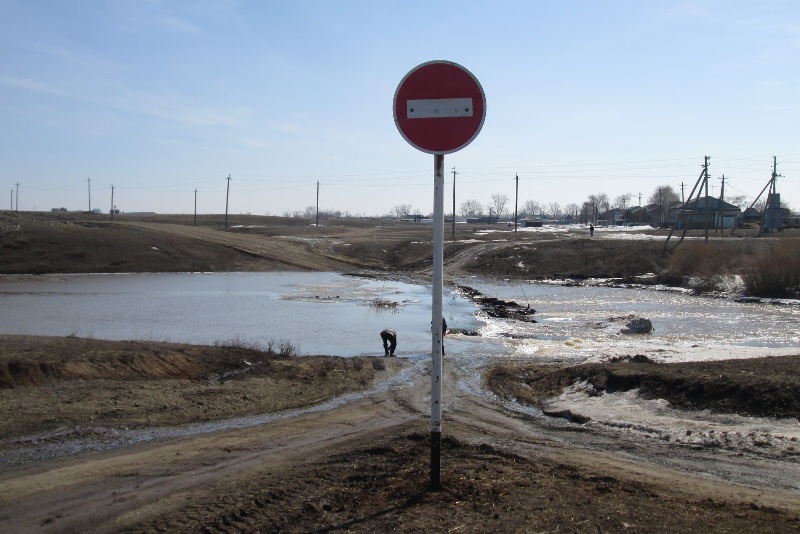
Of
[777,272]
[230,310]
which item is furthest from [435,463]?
[777,272]

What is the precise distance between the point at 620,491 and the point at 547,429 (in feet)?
15.2

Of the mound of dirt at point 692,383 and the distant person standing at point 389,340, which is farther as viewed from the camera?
the distant person standing at point 389,340

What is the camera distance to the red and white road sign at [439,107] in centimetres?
527

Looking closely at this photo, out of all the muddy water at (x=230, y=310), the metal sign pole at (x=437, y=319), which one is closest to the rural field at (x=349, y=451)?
the metal sign pole at (x=437, y=319)

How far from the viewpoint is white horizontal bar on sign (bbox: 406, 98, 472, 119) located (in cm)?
528

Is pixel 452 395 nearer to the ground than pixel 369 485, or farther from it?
nearer to the ground

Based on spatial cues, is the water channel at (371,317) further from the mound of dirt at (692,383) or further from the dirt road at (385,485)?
the dirt road at (385,485)

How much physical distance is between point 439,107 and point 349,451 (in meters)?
3.84

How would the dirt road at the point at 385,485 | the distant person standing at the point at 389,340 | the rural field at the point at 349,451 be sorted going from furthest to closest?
the distant person standing at the point at 389,340 < the rural field at the point at 349,451 < the dirt road at the point at 385,485

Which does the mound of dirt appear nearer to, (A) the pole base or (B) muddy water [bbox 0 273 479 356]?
(B) muddy water [bbox 0 273 479 356]

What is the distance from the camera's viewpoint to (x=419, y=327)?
26781 mm

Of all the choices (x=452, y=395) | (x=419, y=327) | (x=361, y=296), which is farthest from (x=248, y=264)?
(x=452, y=395)

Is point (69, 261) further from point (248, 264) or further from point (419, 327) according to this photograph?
point (419, 327)

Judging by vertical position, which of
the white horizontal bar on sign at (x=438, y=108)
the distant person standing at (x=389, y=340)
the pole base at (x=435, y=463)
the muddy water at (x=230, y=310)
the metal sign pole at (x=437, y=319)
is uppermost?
the white horizontal bar on sign at (x=438, y=108)
